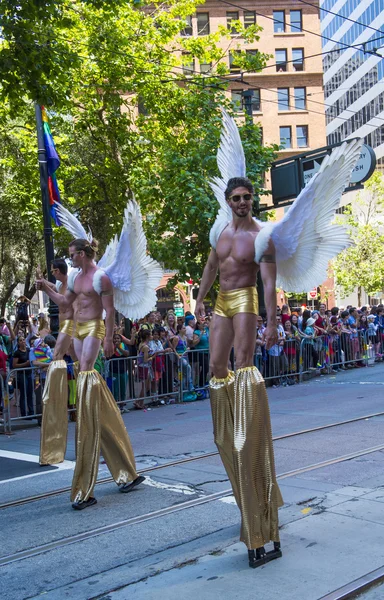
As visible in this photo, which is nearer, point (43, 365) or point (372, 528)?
point (372, 528)

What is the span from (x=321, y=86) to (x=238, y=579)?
55.5 metres

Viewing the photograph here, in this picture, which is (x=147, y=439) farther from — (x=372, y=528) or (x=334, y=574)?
(x=334, y=574)

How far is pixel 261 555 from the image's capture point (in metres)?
4.31

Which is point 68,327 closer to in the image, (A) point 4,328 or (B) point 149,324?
(B) point 149,324

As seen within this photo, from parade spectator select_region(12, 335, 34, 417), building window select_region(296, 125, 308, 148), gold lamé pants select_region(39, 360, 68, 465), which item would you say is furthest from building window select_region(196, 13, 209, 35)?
gold lamé pants select_region(39, 360, 68, 465)

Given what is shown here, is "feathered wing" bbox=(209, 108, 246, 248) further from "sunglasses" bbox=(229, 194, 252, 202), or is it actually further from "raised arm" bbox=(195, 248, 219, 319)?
"sunglasses" bbox=(229, 194, 252, 202)

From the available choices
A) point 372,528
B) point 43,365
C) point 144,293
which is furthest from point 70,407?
point 372,528

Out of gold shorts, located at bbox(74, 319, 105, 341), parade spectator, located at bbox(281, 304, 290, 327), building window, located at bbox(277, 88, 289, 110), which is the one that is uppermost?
building window, located at bbox(277, 88, 289, 110)

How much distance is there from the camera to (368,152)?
1570 cm

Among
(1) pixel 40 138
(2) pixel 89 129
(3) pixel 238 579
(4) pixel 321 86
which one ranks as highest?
(4) pixel 321 86

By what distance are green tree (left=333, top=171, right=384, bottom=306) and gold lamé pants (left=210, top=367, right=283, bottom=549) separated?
38.1m

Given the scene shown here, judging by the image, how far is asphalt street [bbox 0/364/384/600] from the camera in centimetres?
408

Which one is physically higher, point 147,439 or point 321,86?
point 321,86

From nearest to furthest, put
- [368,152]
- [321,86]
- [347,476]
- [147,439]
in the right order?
[347,476]
[147,439]
[368,152]
[321,86]
